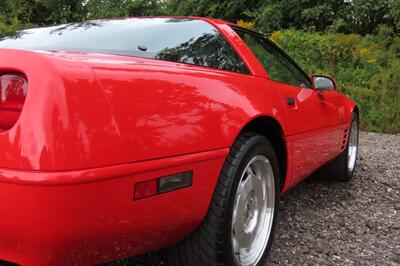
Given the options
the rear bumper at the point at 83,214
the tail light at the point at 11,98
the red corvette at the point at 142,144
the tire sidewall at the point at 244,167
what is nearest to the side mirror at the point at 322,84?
the red corvette at the point at 142,144

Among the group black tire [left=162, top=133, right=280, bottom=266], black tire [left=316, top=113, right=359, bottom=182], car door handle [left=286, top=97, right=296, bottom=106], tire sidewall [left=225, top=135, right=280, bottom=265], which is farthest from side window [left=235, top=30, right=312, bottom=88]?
black tire [left=316, top=113, right=359, bottom=182]

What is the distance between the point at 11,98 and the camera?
161 cm

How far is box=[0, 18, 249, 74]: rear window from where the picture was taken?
2.45 meters

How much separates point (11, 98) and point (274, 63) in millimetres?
2083

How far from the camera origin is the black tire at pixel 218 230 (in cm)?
212

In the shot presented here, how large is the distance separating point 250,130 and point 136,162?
94cm

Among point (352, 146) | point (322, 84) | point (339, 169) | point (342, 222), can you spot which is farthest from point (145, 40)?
point (352, 146)

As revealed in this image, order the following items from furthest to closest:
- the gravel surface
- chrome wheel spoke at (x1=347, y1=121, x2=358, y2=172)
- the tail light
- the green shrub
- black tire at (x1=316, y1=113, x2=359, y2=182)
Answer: the green shrub < chrome wheel spoke at (x1=347, y1=121, x2=358, y2=172) < black tire at (x1=316, y1=113, x2=359, y2=182) < the gravel surface < the tail light

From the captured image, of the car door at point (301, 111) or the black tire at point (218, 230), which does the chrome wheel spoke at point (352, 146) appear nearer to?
the car door at point (301, 111)

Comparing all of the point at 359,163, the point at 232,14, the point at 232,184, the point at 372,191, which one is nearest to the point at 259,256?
the point at 232,184

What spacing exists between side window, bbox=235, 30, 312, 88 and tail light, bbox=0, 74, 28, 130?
174 centimetres

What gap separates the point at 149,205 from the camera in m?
1.76

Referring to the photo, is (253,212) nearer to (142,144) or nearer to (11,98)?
(142,144)

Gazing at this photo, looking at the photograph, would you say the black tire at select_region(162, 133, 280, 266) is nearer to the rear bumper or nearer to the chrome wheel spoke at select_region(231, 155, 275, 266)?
the chrome wheel spoke at select_region(231, 155, 275, 266)
